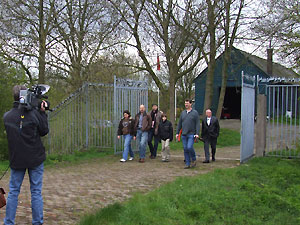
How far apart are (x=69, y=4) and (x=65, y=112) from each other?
4123 millimetres

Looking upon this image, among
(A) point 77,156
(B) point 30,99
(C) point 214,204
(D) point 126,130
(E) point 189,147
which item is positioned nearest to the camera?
(B) point 30,99

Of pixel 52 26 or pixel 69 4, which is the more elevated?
pixel 69 4

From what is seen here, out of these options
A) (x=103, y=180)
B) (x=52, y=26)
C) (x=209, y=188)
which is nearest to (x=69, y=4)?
(x=52, y=26)

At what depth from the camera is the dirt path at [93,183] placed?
231 inches

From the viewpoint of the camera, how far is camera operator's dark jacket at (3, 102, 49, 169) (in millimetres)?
4781

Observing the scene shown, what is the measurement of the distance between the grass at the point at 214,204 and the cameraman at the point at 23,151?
0.86m

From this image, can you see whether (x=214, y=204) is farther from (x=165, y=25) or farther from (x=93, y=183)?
(x=165, y=25)

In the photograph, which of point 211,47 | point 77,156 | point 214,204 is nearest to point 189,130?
point 214,204

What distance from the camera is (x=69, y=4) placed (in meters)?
13.6

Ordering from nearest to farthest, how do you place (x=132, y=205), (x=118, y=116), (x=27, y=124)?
(x=27, y=124)
(x=132, y=205)
(x=118, y=116)

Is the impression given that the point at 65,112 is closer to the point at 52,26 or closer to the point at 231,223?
the point at 52,26

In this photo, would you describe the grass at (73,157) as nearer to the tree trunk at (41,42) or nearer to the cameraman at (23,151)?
the tree trunk at (41,42)

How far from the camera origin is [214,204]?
6.05 m

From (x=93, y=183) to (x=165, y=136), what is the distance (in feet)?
13.4
